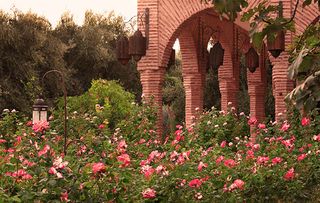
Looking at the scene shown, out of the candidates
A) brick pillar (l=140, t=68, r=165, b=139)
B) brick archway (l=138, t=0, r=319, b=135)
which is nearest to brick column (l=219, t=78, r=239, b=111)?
brick archway (l=138, t=0, r=319, b=135)

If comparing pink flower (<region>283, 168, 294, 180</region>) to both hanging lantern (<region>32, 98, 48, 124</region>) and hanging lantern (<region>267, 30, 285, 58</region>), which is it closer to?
hanging lantern (<region>32, 98, 48, 124</region>)

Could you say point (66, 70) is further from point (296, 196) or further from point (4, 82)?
point (296, 196)

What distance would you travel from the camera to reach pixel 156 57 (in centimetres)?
1628

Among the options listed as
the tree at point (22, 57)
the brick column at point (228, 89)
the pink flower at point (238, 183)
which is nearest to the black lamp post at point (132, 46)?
the brick column at point (228, 89)

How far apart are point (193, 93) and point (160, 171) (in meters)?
13.1

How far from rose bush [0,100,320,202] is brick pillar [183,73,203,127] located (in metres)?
7.17

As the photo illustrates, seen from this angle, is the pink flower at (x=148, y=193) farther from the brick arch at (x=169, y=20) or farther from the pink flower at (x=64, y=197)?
the brick arch at (x=169, y=20)

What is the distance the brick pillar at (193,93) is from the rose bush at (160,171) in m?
7.17

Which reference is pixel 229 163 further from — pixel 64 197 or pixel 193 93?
pixel 193 93

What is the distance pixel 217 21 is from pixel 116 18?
60.0ft

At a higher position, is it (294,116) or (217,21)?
(217,21)

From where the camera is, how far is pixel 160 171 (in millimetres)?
6824

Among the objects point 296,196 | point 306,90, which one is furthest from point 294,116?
point 306,90

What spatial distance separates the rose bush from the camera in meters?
5.73
